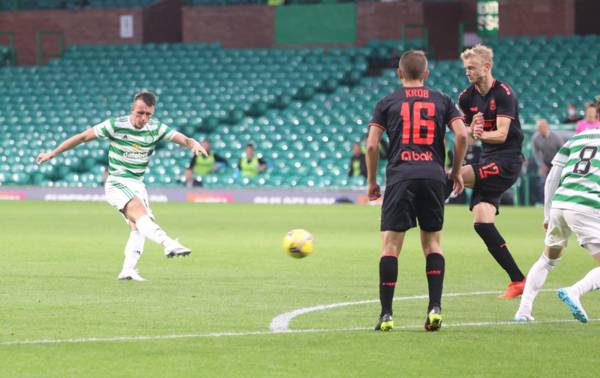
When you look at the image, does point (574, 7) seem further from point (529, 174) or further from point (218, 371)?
point (218, 371)

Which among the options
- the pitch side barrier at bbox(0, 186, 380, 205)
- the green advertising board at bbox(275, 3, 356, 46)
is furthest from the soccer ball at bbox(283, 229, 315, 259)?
the green advertising board at bbox(275, 3, 356, 46)

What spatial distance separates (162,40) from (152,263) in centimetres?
2807

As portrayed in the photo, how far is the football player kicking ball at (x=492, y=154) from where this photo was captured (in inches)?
436

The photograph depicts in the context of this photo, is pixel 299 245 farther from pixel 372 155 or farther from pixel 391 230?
pixel 372 155

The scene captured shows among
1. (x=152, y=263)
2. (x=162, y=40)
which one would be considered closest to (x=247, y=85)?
(x=162, y=40)

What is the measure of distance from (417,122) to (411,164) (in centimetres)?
30

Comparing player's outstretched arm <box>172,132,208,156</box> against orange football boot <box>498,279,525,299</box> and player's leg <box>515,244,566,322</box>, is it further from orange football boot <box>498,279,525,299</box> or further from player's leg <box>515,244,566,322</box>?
player's leg <box>515,244,566,322</box>

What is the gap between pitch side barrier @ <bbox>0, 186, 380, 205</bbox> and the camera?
3103 centimetres

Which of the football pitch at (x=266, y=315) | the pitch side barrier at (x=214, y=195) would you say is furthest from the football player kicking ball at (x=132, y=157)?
the pitch side barrier at (x=214, y=195)

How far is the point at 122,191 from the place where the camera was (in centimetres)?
1256

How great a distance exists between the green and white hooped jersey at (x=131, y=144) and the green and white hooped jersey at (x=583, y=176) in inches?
189

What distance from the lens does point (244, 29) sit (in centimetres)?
3991

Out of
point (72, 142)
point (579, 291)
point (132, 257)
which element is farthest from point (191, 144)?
point (579, 291)

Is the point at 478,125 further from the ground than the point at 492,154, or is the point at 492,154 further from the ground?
the point at 478,125
